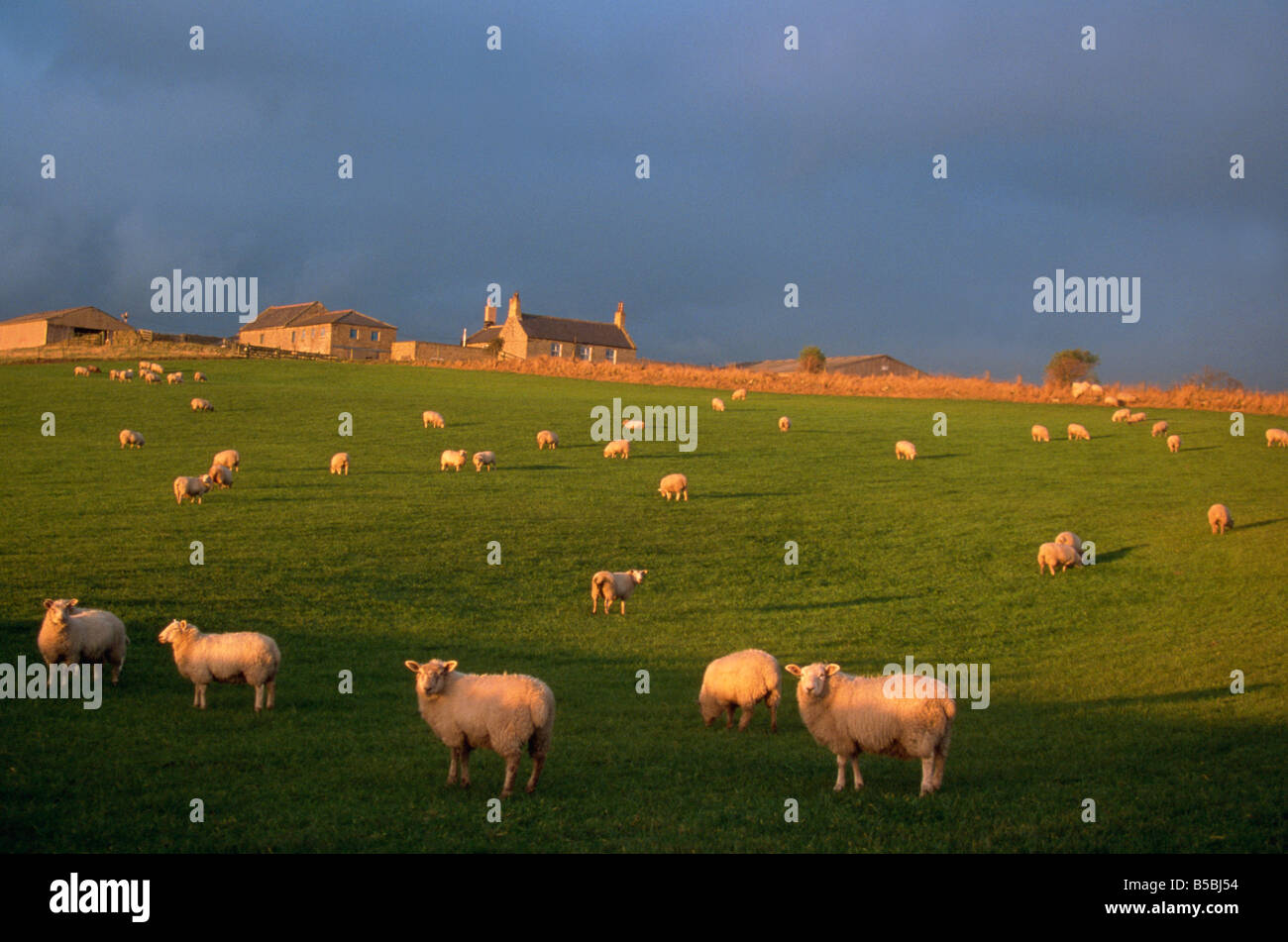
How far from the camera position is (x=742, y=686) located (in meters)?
16.5

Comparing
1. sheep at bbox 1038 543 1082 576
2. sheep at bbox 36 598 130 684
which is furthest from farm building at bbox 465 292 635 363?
sheep at bbox 36 598 130 684

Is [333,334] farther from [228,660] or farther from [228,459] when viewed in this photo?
[228,660]

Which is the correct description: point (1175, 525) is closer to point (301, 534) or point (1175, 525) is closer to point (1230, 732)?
point (1230, 732)

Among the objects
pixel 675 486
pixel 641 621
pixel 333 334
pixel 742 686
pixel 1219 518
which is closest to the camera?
pixel 742 686

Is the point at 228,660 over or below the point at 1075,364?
below

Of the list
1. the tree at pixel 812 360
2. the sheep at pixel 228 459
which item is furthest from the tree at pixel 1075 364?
the sheep at pixel 228 459

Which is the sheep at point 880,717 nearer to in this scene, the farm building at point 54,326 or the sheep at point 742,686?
the sheep at point 742,686

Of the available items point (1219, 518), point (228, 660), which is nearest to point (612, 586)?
point (228, 660)

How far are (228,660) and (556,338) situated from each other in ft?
381

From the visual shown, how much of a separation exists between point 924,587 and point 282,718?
19.5 meters

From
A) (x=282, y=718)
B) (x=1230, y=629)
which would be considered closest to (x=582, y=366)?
(x=1230, y=629)

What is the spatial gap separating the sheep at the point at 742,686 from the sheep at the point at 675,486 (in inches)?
812

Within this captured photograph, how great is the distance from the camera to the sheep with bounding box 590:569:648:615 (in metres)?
25.2

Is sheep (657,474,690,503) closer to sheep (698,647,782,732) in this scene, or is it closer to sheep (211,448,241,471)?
sheep (211,448,241,471)
